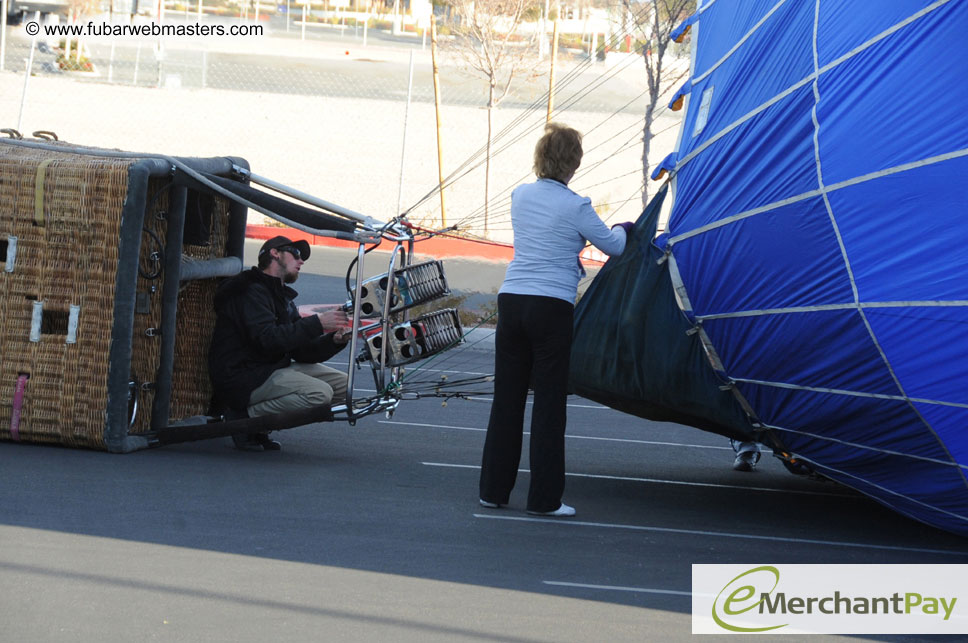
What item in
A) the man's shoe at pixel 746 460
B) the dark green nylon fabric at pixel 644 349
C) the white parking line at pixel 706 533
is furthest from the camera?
the man's shoe at pixel 746 460

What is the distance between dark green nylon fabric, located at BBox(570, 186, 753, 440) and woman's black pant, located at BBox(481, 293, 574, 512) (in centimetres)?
64

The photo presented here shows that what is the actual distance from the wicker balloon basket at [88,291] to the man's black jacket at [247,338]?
334 mm

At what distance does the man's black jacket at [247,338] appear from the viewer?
7.21 m

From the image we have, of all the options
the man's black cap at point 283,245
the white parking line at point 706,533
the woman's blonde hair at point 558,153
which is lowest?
the white parking line at point 706,533

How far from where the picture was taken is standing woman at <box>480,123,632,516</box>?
600cm

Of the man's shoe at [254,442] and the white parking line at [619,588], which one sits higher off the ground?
the man's shoe at [254,442]

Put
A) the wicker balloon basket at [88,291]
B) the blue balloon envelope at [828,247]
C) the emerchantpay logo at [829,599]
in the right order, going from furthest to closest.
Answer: the wicker balloon basket at [88,291] → the blue balloon envelope at [828,247] → the emerchantpay logo at [829,599]

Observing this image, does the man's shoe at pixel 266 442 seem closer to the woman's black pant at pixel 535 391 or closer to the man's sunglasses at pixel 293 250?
the man's sunglasses at pixel 293 250

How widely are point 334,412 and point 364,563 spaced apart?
1904mm

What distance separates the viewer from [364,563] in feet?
16.9

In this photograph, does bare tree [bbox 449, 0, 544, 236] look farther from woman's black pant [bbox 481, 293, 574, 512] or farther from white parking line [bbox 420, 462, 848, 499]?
woman's black pant [bbox 481, 293, 574, 512]

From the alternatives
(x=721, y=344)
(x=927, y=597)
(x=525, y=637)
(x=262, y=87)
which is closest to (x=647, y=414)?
(x=721, y=344)

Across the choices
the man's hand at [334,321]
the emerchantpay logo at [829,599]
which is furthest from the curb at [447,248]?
the emerchantpay logo at [829,599]

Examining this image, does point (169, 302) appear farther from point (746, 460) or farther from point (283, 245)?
point (746, 460)
